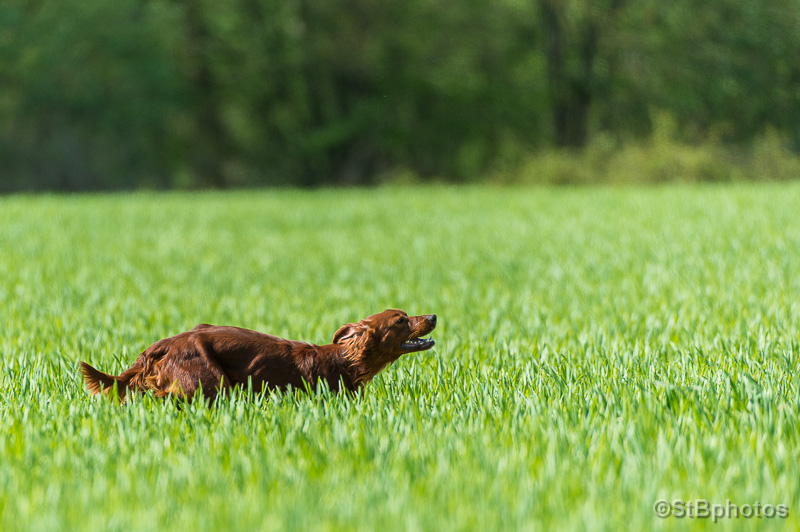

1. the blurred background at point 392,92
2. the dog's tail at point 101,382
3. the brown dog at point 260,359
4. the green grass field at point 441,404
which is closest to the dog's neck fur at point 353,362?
the brown dog at point 260,359

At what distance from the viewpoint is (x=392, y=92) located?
3669cm

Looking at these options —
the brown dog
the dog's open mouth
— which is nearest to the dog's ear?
the brown dog

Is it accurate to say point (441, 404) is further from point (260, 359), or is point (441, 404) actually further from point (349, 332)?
point (260, 359)

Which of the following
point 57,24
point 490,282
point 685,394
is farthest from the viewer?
point 57,24

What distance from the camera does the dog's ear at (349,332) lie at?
11.9 feet

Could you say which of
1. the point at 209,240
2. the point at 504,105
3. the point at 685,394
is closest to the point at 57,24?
the point at 504,105

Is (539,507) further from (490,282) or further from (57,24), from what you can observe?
(57,24)

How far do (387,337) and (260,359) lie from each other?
55 cm

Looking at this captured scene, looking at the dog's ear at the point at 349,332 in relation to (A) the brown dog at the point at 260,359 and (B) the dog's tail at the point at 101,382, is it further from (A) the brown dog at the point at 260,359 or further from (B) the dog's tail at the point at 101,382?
(B) the dog's tail at the point at 101,382

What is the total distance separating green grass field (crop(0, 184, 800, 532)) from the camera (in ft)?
8.16

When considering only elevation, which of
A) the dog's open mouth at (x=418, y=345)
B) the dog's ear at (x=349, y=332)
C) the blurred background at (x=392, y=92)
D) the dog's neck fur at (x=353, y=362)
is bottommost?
the dog's neck fur at (x=353, y=362)

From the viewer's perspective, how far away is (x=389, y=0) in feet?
111

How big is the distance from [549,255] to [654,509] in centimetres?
840

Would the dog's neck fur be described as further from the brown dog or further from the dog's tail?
the dog's tail
